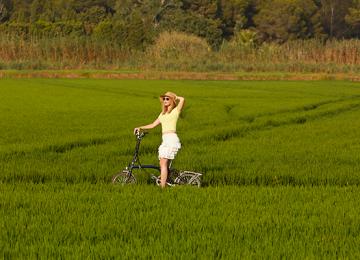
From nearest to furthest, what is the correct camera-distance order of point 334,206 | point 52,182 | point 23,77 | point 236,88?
point 334,206 → point 52,182 → point 236,88 → point 23,77

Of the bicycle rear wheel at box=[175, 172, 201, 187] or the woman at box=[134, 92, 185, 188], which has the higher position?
the woman at box=[134, 92, 185, 188]

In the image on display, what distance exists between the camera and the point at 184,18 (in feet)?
262

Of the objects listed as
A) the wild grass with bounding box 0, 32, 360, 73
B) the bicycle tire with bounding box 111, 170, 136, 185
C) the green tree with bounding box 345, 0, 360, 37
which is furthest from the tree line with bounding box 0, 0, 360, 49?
the bicycle tire with bounding box 111, 170, 136, 185

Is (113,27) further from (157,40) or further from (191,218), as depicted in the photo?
(191,218)

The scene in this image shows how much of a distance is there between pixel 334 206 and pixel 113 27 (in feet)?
224

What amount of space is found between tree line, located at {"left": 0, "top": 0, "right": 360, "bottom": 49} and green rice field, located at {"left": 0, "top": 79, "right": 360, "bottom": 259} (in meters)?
53.2

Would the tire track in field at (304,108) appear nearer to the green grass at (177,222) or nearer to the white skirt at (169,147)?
the green grass at (177,222)

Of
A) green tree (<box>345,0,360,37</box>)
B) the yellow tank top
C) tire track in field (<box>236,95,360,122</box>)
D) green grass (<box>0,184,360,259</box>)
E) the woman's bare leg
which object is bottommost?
tire track in field (<box>236,95,360,122</box>)

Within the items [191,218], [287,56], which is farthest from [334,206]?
[287,56]

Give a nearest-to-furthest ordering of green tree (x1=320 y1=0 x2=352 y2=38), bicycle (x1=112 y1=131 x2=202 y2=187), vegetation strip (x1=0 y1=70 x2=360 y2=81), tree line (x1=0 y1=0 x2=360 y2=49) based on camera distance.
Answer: bicycle (x1=112 y1=131 x2=202 y2=187) → vegetation strip (x1=0 y1=70 x2=360 y2=81) → tree line (x1=0 y1=0 x2=360 y2=49) → green tree (x1=320 y1=0 x2=352 y2=38)

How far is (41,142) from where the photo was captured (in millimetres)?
15055

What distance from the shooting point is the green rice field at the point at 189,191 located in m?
6.53

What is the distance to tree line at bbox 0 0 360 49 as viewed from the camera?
75.8 metres

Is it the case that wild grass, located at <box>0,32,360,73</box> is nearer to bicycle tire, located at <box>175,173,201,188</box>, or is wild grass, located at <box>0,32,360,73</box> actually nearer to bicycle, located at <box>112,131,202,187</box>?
bicycle, located at <box>112,131,202,187</box>
